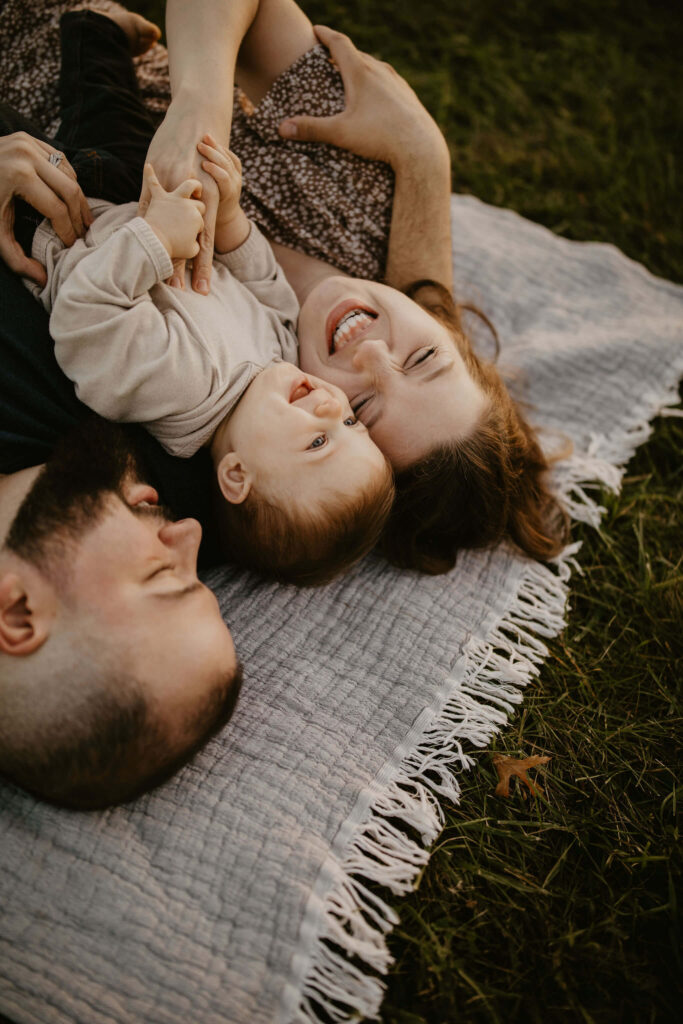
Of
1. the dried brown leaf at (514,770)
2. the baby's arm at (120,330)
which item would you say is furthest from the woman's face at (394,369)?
the dried brown leaf at (514,770)

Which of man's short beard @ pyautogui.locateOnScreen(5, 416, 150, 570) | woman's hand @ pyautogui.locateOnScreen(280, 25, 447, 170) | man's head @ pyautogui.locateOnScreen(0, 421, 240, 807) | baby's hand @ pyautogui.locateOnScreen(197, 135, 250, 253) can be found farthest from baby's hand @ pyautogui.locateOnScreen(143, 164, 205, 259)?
woman's hand @ pyautogui.locateOnScreen(280, 25, 447, 170)

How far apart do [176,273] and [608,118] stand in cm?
352

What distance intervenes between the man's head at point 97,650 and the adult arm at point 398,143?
1.51m

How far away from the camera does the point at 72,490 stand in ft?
5.10

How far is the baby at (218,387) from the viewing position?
163 centimetres

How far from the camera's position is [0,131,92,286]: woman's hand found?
69.5 inches

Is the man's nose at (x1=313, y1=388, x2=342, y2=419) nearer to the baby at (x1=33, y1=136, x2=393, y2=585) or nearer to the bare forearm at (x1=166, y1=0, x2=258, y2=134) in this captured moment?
the baby at (x1=33, y1=136, x2=393, y2=585)

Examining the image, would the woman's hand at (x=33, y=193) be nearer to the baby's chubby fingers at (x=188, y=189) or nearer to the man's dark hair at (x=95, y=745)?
the baby's chubby fingers at (x=188, y=189)

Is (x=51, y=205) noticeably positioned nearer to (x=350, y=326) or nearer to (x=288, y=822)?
(x=350, y=326)

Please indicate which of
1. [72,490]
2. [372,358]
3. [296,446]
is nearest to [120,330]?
[72,490]

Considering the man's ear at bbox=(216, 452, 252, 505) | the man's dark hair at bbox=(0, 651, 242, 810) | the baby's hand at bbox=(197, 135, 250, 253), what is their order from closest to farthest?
the man's dark hair at bbox=(0, 651, 242, 810) → the man's ear at bbox=(216, 452, 252, 505) → the baby's hand at bbox=(197, 135, 250, 253)

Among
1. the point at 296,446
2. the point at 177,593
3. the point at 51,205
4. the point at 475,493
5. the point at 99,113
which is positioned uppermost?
the point at 99,113

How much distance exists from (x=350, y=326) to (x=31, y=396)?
997 mm

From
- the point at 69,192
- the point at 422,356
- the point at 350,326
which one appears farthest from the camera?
the point at 350,326
